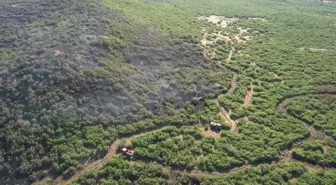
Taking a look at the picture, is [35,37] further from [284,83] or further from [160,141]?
[284,83]

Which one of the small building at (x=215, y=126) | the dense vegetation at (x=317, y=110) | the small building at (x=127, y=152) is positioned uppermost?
the dense vegetation at (x=317, y=110)

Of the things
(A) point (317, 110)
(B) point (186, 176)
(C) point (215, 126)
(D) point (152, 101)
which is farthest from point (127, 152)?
(A) point (317, 110)

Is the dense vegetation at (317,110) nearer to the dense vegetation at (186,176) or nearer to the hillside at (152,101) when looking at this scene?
the hillside at (152,101)

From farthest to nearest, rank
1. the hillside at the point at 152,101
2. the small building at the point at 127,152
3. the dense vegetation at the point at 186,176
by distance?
the small building at the point at 127,152
the hillside at the point at 152,101
the dense vegetation at the point at 186,176

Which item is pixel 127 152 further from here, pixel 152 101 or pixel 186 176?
pixel 152 101

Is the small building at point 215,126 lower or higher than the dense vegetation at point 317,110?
lower

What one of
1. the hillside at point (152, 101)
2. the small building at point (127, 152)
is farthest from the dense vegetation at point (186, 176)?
the small building at point (127, 152)

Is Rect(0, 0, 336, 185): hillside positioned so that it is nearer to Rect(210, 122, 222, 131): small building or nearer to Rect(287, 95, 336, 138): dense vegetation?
Rect(287, 95, 336, 138): dense vegetation

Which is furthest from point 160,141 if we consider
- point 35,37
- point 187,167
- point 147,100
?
point 35,37
